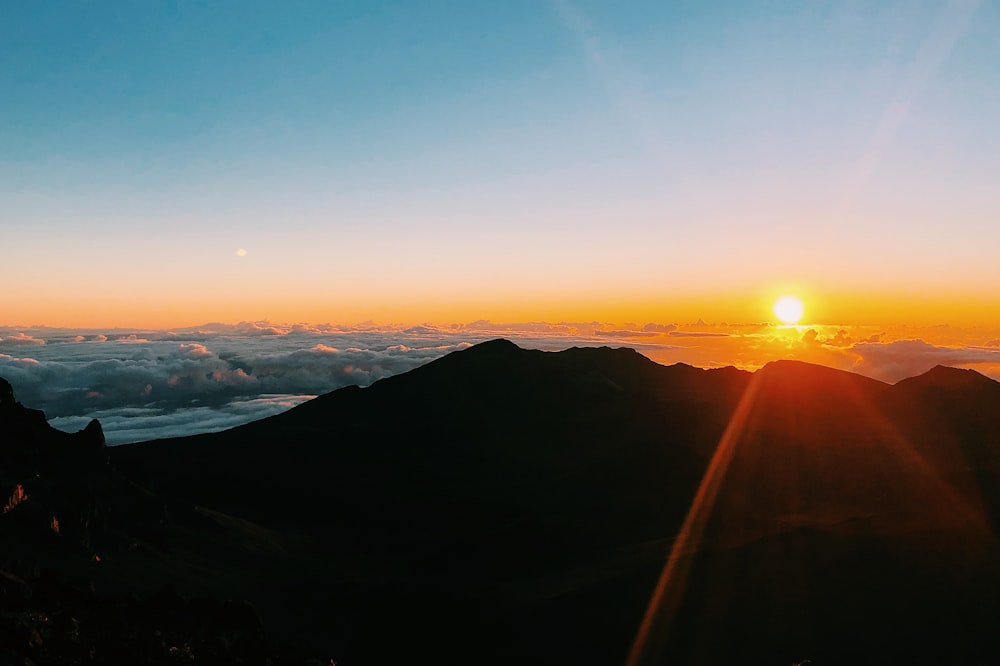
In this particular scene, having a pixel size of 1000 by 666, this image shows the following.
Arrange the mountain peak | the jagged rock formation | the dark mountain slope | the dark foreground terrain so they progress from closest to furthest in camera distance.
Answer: the jagged rock formation < the dark foreground terrain < the dark mountain slope < the mountain peak

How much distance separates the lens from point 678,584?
1845 inches

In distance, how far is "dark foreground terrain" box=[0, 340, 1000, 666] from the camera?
3766cm

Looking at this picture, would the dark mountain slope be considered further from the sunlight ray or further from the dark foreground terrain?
the sunlight ray

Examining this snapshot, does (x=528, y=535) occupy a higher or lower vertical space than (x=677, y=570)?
lower

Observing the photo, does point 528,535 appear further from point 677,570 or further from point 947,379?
point 947,379

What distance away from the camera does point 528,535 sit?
226 feet

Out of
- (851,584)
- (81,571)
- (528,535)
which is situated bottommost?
(528,535)

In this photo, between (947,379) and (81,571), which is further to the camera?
(947,379)

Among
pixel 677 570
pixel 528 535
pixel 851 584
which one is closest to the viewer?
pixel 851 584

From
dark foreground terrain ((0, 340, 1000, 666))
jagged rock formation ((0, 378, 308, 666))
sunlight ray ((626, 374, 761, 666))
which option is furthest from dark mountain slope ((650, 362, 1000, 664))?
jagged rock formation ((0, 378, 308, 666))

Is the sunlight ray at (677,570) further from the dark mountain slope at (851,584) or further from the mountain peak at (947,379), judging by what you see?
the mountain peak at (947,379)

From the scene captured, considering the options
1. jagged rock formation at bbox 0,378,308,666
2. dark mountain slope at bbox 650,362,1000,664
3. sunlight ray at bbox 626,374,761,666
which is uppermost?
jagged rock formation at bbox 0,378,308,666

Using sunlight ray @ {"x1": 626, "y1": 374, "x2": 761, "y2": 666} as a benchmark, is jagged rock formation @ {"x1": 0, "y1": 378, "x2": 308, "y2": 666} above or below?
above

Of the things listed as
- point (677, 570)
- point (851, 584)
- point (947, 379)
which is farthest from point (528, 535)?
point (947, 379)
